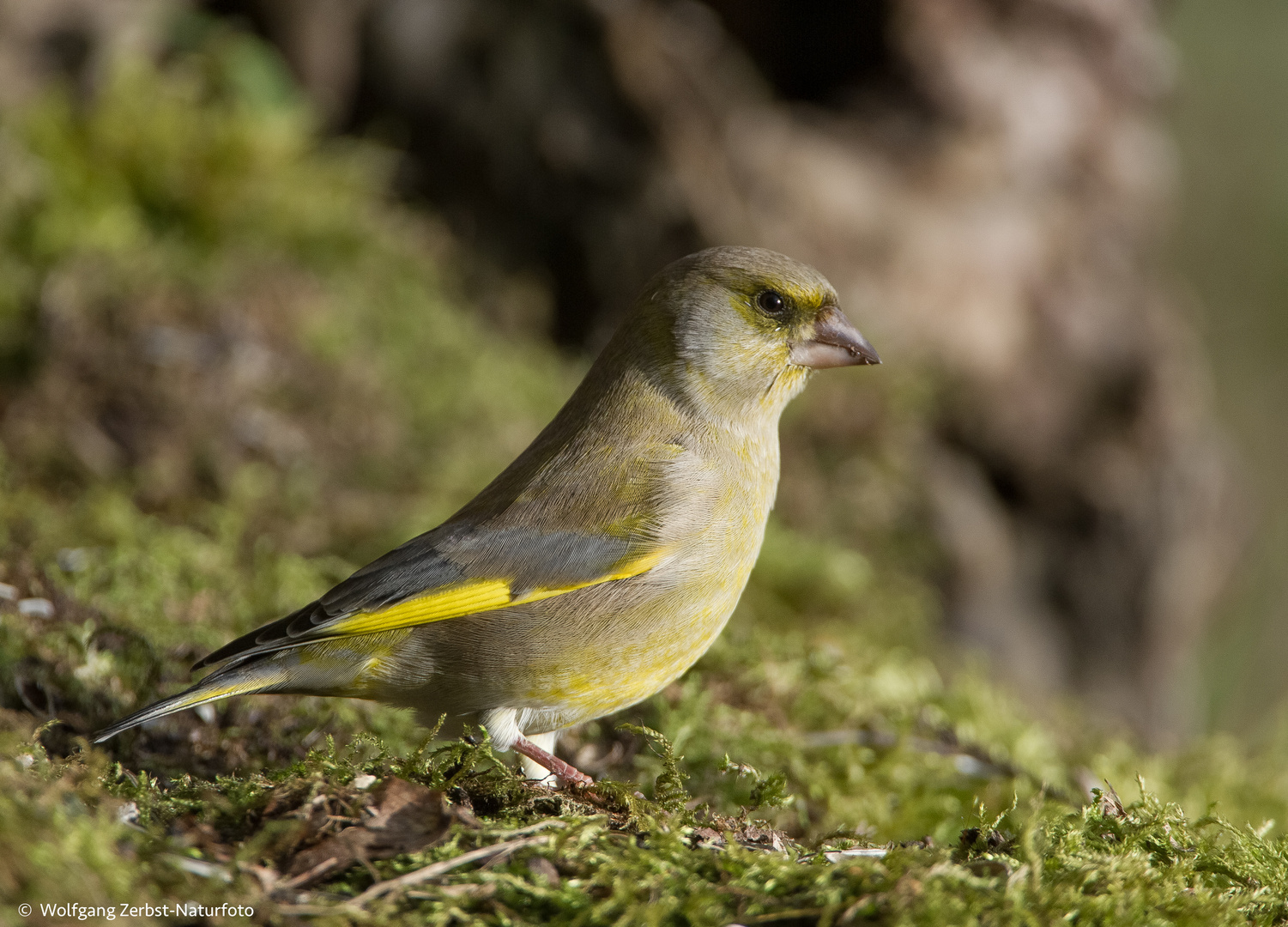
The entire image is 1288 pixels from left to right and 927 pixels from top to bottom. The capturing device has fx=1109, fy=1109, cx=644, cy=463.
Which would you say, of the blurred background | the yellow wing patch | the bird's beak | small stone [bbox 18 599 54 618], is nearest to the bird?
the yellow wing patch

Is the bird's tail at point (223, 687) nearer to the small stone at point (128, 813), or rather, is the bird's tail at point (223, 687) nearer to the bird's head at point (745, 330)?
the small stone at point (128, 813)

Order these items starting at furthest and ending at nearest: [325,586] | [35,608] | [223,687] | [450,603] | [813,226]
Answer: [813,226]
[325,586]
[35,608]
[450,603]
[223,687]

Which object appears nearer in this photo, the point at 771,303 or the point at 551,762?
the point at 551,762

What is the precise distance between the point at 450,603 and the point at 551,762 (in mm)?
522

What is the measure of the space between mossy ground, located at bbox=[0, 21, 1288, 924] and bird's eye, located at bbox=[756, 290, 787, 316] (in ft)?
4.65

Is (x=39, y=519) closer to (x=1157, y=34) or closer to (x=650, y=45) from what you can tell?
(x=650, y=45)

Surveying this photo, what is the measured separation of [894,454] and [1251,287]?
8.65m

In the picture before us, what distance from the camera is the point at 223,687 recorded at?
9.52 feet

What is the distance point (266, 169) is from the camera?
7785 mm

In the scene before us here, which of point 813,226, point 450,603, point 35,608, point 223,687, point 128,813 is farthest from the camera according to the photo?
point 813,226

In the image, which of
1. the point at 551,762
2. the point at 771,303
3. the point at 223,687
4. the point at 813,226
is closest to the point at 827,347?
the point at 771,303

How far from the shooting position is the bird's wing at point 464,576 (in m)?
3.06

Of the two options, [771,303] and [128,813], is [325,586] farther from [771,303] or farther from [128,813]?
[128,813]

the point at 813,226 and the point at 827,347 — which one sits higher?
the point at 813,226
